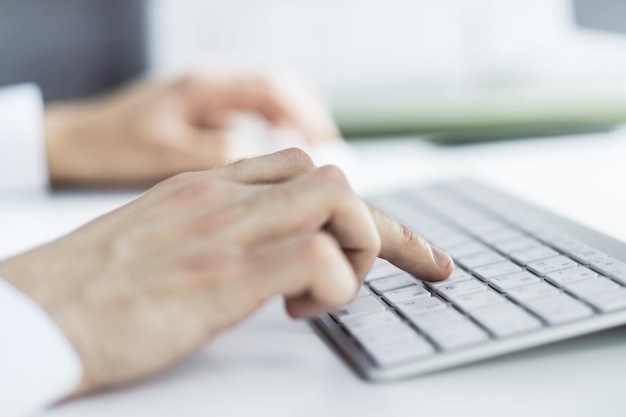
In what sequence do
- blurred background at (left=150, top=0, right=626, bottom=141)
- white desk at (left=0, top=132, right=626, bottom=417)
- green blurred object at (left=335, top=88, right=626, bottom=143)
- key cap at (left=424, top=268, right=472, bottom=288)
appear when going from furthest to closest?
1. blurred background at (left=150, top=0, right=626, bottom=141)
2. green blurred object at (left=335, top=88, right=626, bottom=143)
3. key cap at (left=424, top=268, right=472, bottom=288)
4. white desk at (left=0, top=132, right=626, bottom=417)

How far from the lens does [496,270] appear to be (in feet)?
1.55

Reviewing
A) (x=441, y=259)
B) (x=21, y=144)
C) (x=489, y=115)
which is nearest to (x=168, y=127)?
(x=21, y=144)

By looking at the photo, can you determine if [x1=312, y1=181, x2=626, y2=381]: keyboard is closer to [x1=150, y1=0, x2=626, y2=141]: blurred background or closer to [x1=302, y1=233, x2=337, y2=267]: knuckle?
[x1=302, y1=233, x2=337, y2=267]: knuckle

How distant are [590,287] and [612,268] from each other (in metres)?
0.03

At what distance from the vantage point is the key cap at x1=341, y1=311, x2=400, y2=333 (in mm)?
419

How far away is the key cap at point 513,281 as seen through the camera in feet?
1.45

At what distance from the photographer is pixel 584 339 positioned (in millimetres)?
424

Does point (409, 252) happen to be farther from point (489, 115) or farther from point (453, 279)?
point (489, 115)

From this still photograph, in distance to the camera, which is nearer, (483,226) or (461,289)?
(461,289)

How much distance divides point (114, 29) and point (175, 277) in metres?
1.05

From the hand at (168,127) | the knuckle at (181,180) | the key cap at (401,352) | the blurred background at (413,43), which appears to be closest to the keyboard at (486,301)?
the key cap at (401,352)

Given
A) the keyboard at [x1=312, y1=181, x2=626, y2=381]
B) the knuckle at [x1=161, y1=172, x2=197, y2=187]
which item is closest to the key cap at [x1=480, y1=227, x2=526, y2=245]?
the keyboard at [x1=312, y1=181, x2=626, y2=381]

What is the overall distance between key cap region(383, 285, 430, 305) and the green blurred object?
1.95 feet

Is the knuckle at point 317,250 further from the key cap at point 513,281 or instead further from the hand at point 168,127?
the hand at point 168,127
